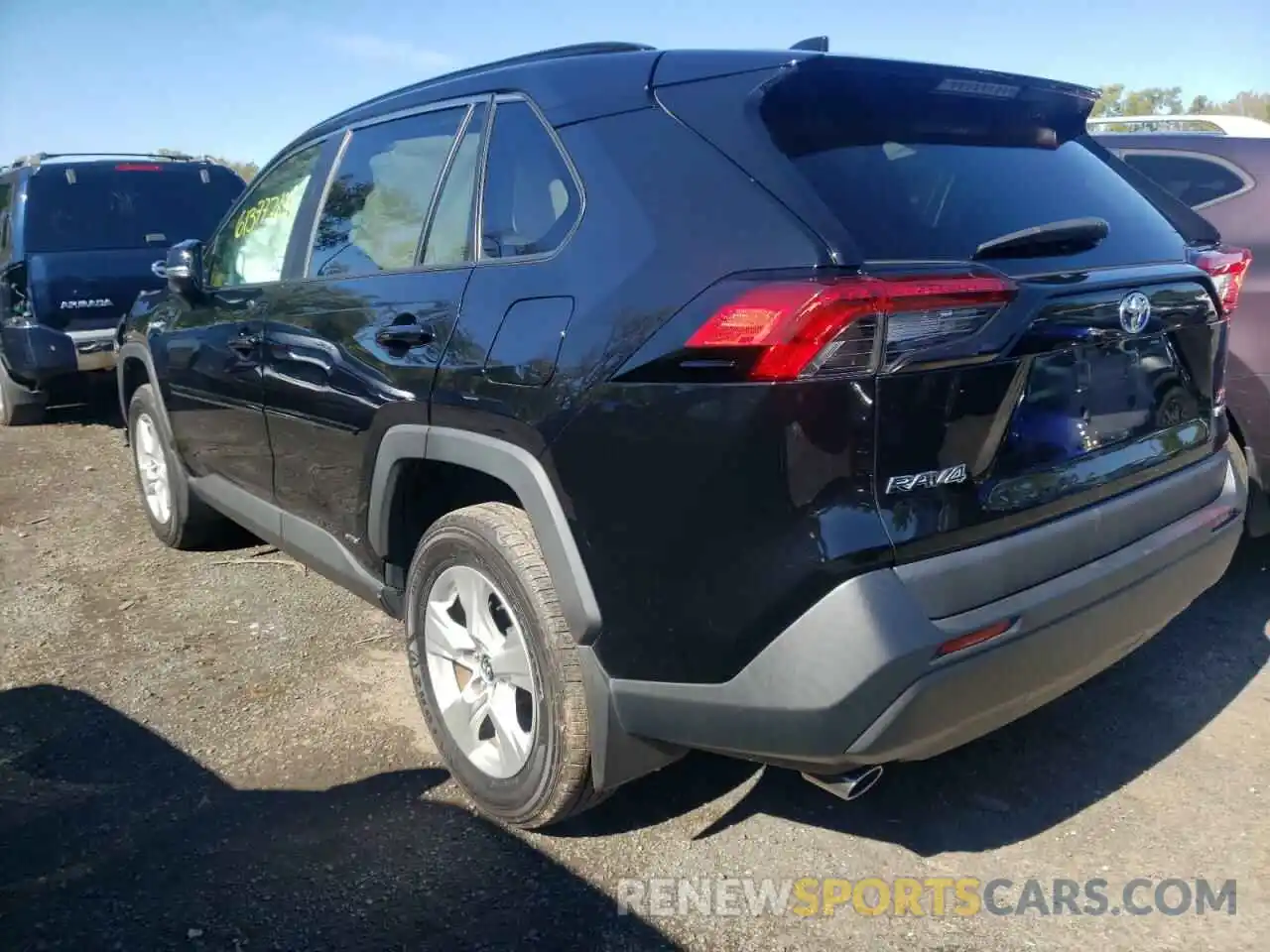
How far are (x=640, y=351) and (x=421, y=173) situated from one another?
1312 mm

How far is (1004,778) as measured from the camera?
2.90m

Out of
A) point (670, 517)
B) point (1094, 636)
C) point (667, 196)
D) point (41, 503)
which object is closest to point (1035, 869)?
point (1094, 636)

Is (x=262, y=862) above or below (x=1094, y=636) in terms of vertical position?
below

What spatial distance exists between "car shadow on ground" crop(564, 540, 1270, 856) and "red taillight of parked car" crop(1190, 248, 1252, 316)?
1.26m

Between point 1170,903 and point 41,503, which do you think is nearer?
point 1170,903

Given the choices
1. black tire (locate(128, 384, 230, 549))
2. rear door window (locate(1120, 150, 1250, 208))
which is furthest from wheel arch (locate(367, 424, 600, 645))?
rear door window (locate(1120, 150, 1250, 208))

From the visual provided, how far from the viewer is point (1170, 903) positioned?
2393 millimetres

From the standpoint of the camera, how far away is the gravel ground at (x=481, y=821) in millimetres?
Result: 2363

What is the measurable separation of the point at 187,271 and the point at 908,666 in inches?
136

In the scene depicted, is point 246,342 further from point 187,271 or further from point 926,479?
point 926,479

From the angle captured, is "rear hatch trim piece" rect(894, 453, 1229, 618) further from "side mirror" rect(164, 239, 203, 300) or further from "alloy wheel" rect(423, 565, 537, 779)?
"side mirror" rect(164, 239, 203, 300)

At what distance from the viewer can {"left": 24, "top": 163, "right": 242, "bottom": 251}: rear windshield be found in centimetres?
743

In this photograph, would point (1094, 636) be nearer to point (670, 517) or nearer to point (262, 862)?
point (670, 517)

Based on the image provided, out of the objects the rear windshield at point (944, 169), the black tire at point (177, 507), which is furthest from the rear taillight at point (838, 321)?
the black tire at point (177, 507)
